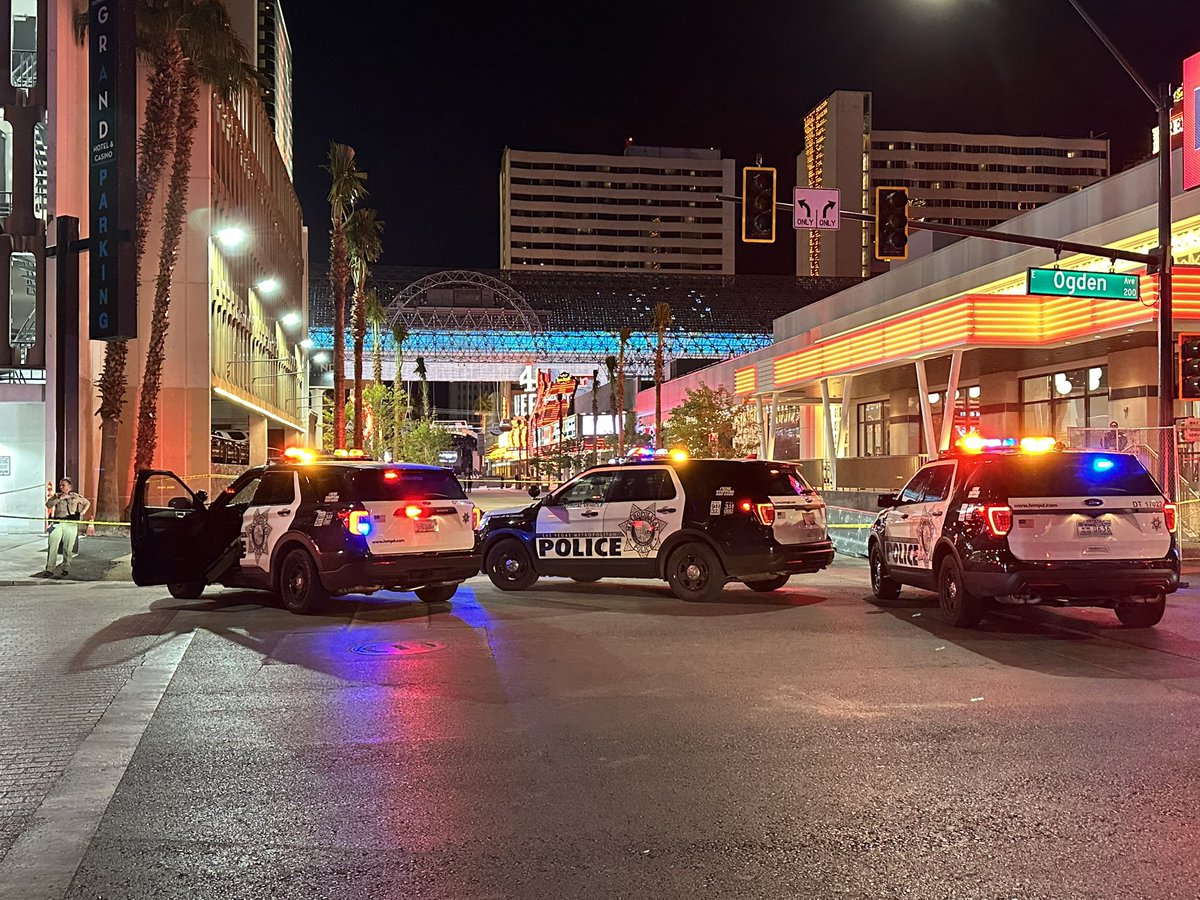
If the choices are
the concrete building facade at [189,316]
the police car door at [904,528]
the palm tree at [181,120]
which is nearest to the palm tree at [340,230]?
the concrete building facade at [189,316]

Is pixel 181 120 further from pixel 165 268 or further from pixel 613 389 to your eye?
pixel 613 389

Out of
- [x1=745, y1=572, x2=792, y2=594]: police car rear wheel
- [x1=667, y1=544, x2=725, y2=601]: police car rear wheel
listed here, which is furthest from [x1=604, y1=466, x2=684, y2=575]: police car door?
[x1=745, y1=572, x2=792, y2=594]: police car rear wheel

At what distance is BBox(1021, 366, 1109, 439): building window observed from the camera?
28719 millimetres

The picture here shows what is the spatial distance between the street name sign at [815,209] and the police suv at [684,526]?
Result: 5.75m

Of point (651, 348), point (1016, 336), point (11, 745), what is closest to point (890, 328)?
point (1016, 336)

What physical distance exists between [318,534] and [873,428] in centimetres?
3396

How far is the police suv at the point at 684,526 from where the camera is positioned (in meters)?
13.4

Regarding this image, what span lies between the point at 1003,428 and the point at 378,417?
4866cm

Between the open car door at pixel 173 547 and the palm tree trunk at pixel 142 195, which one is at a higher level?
the palm tree trunk at pixel 142 195

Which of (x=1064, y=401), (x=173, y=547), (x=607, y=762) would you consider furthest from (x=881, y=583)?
(x=1064, y=401)

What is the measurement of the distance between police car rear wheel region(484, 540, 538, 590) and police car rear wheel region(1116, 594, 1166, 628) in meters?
7.17

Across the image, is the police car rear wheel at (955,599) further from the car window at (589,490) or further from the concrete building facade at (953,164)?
the concrete building facade at (953,164)

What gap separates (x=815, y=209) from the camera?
18.2 meters

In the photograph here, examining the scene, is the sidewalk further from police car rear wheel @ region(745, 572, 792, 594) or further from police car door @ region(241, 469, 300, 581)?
police car rear wheel @ region(745, 572, 792, 594)
